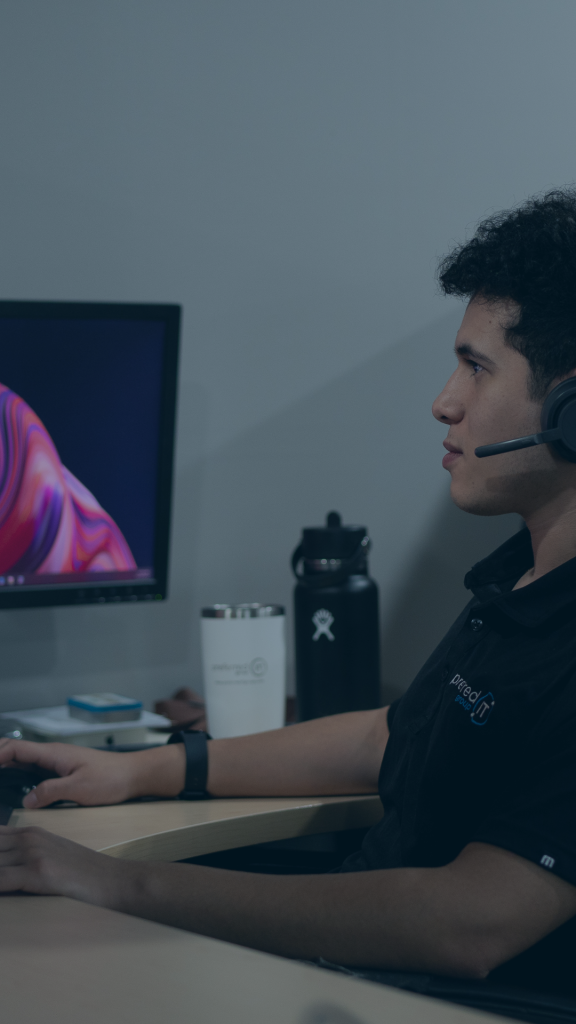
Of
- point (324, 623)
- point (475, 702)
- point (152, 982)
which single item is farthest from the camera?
point (324, 623)

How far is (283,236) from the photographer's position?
1.75m

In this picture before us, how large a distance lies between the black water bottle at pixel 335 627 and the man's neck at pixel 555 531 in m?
0.52

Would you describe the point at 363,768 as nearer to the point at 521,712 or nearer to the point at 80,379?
the point at 521,712

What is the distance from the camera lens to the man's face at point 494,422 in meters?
0.91

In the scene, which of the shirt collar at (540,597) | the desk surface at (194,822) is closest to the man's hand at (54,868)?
the desk surface at (194,822)

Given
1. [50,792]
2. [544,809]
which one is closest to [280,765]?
[50,792]

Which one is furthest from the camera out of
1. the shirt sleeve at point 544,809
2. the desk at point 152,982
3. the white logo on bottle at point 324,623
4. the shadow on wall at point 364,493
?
the shadow on wall at point 364,493

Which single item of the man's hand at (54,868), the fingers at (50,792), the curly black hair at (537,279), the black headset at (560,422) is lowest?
the fingers at (50,792)

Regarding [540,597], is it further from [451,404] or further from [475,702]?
[451,404]

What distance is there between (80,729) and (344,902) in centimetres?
64

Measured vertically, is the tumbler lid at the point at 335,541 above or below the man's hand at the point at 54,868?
above

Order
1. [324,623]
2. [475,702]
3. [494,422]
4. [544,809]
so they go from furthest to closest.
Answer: [324,623] < [494,422] < [475,702] < [544,809]

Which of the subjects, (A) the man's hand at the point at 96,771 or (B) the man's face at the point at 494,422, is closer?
(B) the man's face at the point at 494,422

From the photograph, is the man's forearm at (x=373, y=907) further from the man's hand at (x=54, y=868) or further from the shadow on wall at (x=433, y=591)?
the shadow on wall at (x=433, y=591)
